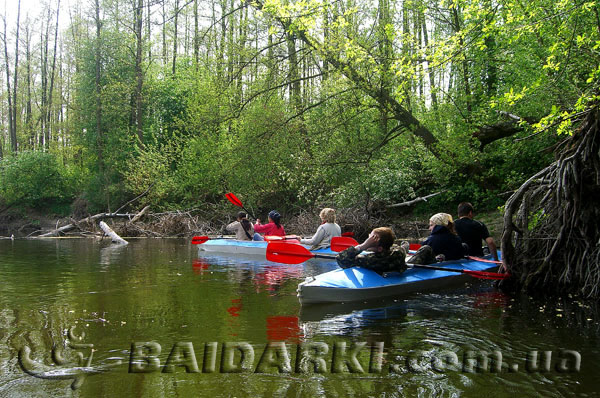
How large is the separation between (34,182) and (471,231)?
2528 centimetres

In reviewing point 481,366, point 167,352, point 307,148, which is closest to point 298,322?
point 167,352

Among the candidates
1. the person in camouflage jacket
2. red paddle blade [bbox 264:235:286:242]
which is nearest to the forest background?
the person in camouflage jacket

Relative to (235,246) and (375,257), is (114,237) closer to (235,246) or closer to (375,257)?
(235,246)

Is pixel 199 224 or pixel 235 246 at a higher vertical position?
pixel 199 224

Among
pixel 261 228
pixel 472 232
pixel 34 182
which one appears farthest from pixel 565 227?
pixel 34 182

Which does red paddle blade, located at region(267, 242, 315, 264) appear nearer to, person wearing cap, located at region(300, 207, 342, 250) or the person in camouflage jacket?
the person in camouflage jacket

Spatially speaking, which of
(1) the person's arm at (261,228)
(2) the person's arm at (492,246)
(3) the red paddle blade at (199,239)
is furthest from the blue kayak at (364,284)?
(3) the red paddle blade at (199,239)

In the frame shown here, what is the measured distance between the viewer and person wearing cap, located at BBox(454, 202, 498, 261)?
8773 millimetres

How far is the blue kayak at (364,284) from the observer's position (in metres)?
6.71

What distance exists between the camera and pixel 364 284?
6.91 metres

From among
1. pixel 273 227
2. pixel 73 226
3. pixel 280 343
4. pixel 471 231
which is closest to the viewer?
pixel 280 343

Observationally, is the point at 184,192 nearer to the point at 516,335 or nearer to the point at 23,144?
the point at 23,144

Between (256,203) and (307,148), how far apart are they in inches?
237

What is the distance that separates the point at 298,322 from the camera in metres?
5.89
